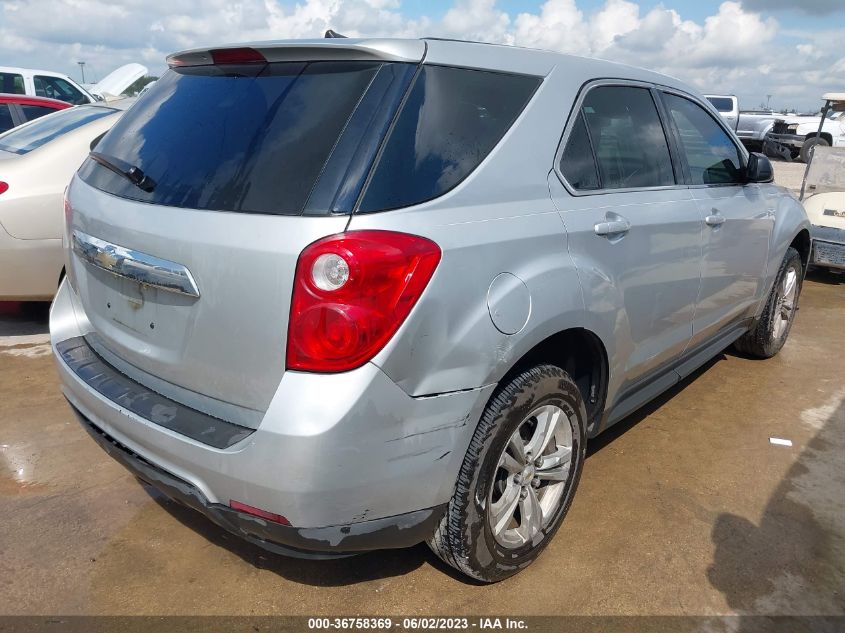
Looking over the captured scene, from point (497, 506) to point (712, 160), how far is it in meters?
2.25

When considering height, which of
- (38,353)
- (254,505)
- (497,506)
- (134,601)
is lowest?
(38,353)

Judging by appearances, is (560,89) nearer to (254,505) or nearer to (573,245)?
(573,245)

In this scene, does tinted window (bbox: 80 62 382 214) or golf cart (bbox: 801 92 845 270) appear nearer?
tinted window (bbox: 80 62 382 214)

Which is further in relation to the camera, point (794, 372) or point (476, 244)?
point (794, 372)

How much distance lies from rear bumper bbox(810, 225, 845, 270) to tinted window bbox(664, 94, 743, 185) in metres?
3.62

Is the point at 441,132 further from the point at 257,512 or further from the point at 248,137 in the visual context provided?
the point at 257,512

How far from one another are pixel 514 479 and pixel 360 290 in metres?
0.96

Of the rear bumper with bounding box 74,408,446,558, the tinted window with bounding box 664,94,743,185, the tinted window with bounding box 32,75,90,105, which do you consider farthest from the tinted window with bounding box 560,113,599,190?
the tinted window with bounding box 32,75,90,105

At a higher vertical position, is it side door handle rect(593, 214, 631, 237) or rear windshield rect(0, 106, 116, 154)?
side door handle rect(593, 214, 631, 237)

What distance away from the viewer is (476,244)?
1.96 meters

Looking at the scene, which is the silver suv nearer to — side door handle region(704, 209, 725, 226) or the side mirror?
side door handle region(704, 209, 725, 226)

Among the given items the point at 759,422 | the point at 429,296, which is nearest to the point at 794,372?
the point at 759,422

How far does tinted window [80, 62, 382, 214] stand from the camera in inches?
74.5

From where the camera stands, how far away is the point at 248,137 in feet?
6.61
